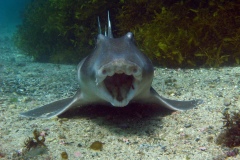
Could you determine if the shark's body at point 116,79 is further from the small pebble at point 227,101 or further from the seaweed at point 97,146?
the seaweed at point 97,146

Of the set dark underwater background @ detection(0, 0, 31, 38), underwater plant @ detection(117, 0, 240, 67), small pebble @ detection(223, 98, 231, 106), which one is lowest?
small pebble @ detection(223, 98, 231, 106)

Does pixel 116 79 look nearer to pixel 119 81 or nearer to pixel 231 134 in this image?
pixel 119 81

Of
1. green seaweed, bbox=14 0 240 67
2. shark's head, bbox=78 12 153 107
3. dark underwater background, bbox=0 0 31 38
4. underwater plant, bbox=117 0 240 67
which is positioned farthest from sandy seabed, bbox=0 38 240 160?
dark underwater background, bbox=0 0 31 38

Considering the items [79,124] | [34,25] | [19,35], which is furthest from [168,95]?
[19,35]

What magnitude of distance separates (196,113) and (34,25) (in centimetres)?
1224

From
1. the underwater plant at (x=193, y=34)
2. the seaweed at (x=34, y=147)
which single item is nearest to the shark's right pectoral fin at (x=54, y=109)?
the seaweed at (x=34, y=147)

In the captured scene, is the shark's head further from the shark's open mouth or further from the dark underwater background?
the dark underwater background

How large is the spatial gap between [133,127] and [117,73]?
1.10 meters

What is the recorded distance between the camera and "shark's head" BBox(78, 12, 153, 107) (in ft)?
10.6

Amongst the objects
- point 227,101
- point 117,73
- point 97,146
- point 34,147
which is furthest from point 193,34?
point 34,147

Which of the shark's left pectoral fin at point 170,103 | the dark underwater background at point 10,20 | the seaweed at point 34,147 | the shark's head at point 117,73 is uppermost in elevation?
the dark underwater background at point 10,20

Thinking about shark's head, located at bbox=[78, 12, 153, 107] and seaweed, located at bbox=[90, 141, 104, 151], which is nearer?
shark's head, located at bbox=[78, 12, 153, 107]

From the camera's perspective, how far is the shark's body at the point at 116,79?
3271 mm

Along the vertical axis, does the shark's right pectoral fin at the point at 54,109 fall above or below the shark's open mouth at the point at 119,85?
below
